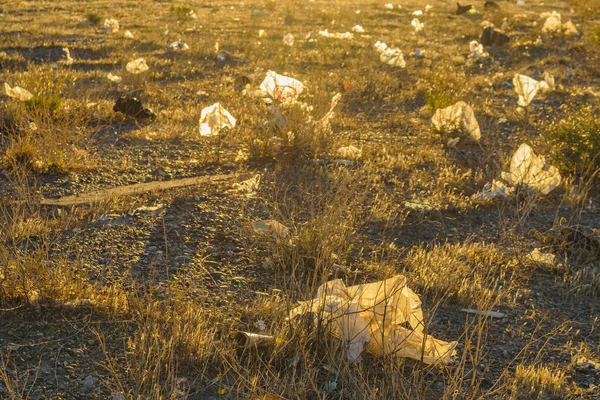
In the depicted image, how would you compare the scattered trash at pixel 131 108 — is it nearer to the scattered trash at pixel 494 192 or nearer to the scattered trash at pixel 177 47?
the scattered trash at pixel 494 192

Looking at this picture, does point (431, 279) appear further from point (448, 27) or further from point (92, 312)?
point (448, 27)

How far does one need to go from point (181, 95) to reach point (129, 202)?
128 inches

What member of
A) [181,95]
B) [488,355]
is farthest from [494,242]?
[181,95]

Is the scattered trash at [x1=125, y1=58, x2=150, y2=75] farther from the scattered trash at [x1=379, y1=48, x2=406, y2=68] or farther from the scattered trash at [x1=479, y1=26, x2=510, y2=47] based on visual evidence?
the scattered trash at [x1=479, y1=26, x2=510, y2=47]

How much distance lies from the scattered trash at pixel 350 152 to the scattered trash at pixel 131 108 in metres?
1.84

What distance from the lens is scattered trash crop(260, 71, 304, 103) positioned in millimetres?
4988

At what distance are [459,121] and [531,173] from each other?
47.2 inches

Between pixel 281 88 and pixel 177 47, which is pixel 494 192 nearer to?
pixel 281 88

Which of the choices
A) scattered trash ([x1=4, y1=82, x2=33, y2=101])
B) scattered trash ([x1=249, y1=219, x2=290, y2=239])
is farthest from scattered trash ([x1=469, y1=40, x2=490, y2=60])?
scattered trash ([x1=249, y1=219, x2=290, y2=239])

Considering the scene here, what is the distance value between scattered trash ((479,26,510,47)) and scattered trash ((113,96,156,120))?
305 inches

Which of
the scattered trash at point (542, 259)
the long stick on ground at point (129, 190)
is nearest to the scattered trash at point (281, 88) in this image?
the long stick on ground at point (129, 190)

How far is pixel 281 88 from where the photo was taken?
203 inches

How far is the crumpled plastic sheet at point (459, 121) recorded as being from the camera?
17.8 feet

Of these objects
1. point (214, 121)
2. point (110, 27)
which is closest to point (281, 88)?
point (214, 121)
